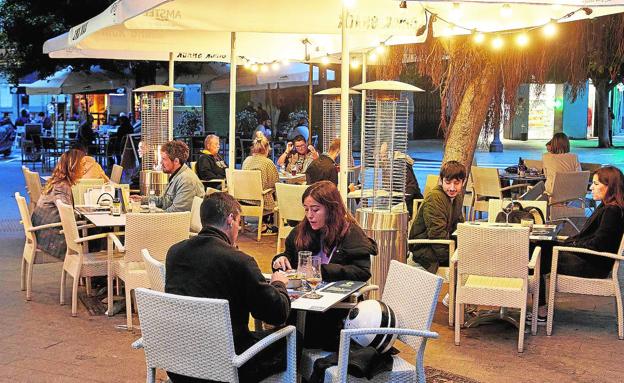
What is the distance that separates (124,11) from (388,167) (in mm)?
2628

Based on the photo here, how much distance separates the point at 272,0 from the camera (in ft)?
28.8

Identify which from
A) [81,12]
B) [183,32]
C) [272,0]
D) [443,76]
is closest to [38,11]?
[81,12]

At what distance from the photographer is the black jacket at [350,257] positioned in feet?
18.3

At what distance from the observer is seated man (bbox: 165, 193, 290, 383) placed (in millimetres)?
4363

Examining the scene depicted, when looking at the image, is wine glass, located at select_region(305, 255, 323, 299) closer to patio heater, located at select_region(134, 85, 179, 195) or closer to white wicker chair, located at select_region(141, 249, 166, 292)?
white wicker chair, located at select_region(141, 249, 166, 292)

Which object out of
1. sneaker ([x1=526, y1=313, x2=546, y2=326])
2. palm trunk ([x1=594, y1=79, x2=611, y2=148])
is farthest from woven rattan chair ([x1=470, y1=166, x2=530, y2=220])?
palm trunk ([x1=594, y1=79, x2=611, y2=148])

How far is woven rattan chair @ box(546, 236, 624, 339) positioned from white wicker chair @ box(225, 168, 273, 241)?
17.0ft

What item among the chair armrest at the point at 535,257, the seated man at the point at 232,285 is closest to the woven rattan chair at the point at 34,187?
the chair armrest at the point at 535,257

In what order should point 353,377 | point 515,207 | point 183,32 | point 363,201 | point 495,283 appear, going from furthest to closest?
point 183,32 < point 515,207 < point 363,201 < point 495,283 < point 353,377

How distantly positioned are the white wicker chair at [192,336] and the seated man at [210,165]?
856 centimetres

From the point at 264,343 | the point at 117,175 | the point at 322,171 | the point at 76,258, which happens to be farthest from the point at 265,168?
the point at 264,343

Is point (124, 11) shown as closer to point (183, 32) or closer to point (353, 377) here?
point (183, 32)

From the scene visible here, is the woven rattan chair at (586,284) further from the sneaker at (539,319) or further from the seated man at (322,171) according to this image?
the seated man at (322,171)

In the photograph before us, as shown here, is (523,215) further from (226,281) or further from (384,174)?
(226,281)
